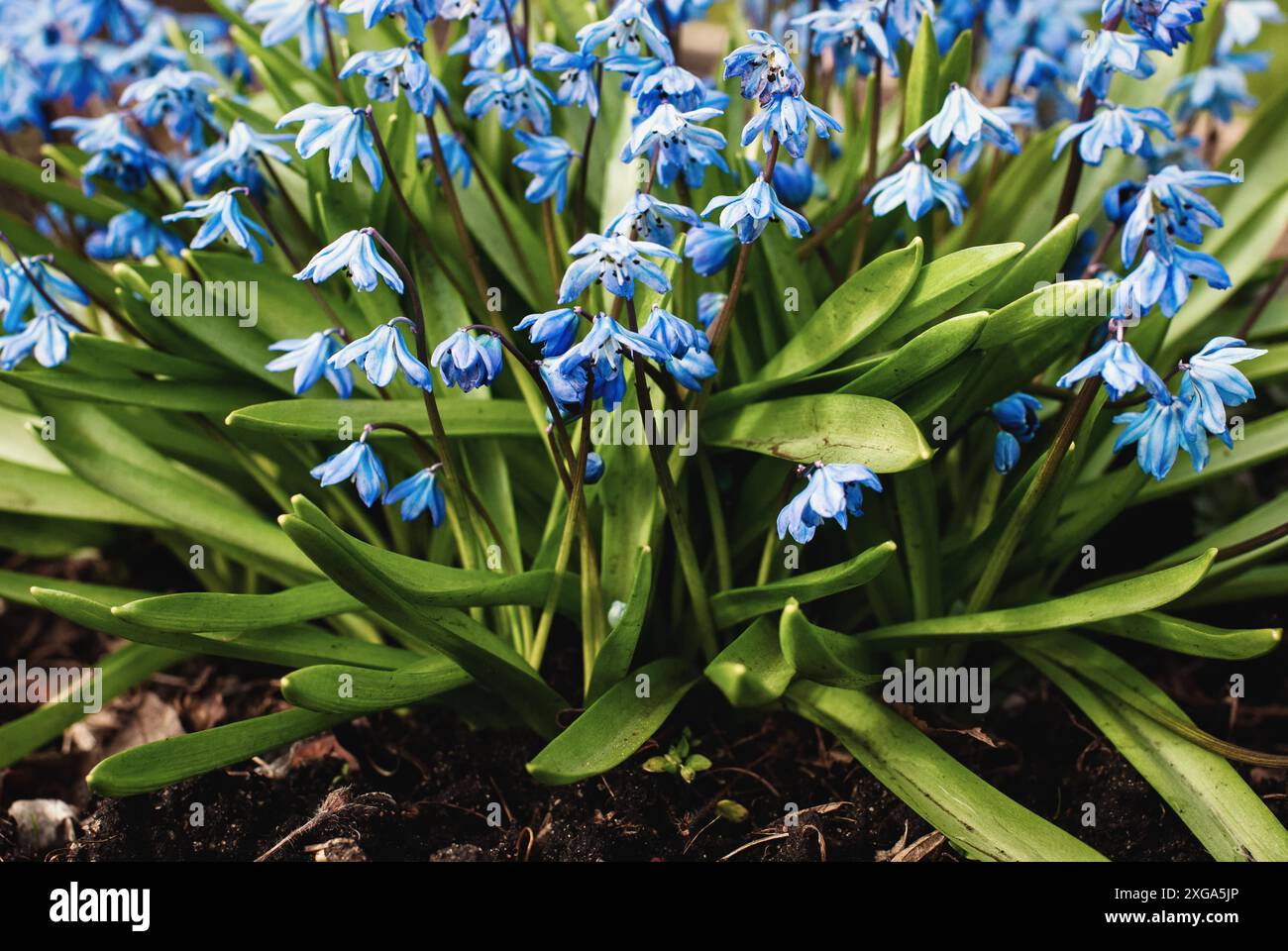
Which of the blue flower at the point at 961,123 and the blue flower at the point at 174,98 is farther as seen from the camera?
the blue flower at the point at 174,98

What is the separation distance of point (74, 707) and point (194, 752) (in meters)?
0.48

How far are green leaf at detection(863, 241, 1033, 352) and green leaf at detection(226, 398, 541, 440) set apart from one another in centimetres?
74

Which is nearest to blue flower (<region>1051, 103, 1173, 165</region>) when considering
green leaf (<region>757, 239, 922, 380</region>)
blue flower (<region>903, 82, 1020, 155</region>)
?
blue flower (<region>903, 82, 1020, 155</region>)

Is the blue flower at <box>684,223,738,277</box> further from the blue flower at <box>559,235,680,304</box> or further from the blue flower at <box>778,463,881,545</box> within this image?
the blue flower at <box>778,463,881,545</box>

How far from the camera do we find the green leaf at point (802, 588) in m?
1.83

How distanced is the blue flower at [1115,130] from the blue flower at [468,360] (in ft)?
3.80

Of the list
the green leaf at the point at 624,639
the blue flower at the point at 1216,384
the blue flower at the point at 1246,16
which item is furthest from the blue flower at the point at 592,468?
the blue flower at the point at 1246,16

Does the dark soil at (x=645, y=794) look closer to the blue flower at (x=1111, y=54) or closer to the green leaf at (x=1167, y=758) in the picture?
the green leaf at (x=1167, y=758)

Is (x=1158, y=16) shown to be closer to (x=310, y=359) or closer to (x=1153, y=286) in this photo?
(x=1153, y=286)

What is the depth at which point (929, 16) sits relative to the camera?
218cm

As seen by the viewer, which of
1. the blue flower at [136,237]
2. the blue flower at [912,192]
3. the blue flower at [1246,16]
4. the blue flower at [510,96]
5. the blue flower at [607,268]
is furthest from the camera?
the blue flower at [1246,16]

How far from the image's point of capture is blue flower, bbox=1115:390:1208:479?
1.79 m

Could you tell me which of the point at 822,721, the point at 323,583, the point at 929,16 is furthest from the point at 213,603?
the point at 929,16
